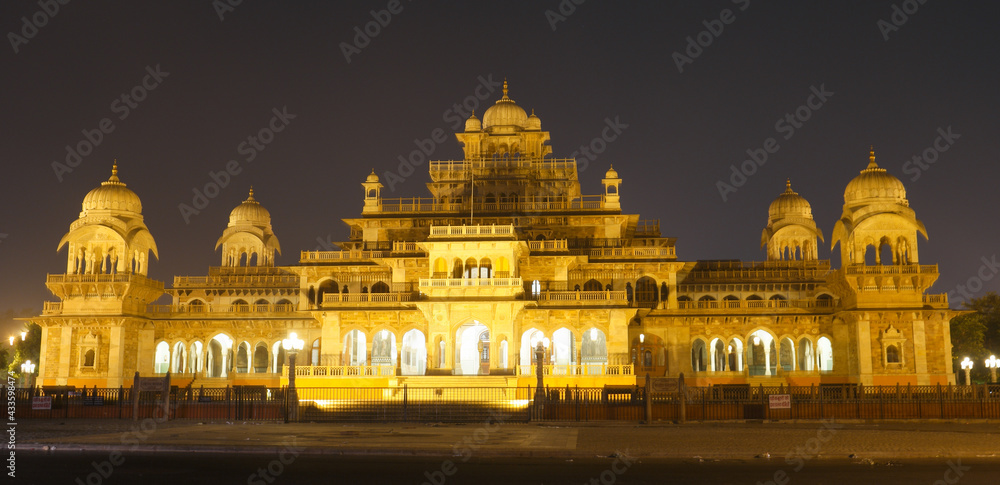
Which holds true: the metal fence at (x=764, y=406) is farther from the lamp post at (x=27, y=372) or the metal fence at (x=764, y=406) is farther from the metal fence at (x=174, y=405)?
the lamp post at (x=27, y=372)

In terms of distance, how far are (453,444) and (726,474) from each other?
775 centimetres

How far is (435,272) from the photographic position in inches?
2119

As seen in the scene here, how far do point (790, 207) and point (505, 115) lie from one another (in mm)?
24220

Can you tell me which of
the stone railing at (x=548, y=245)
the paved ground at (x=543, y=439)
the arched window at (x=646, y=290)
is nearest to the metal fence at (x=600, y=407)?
the paved ground at (x=543, y=439)

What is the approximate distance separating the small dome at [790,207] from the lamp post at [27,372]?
5454cm

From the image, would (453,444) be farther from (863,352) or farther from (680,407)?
(863,352)

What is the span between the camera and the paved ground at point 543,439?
23.5 m

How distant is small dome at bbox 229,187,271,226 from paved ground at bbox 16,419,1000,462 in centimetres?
4459

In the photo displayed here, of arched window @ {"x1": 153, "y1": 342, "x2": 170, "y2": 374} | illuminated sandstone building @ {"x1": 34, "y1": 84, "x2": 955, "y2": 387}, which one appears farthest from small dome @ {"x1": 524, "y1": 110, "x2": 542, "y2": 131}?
arched window @ {"x1": 153, "y1": 342, "x2": 170, "y2": 374}

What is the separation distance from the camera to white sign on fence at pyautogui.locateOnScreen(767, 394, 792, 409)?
3547 cm

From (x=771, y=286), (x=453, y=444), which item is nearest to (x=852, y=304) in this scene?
(x=771, y=286)

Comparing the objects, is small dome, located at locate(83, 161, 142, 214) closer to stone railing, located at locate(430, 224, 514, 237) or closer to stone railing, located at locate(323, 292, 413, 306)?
stone railing, located at locate(323, 292, 413, 306)

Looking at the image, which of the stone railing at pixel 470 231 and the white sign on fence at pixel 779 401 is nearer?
the white sign on fence at pixel 779 401

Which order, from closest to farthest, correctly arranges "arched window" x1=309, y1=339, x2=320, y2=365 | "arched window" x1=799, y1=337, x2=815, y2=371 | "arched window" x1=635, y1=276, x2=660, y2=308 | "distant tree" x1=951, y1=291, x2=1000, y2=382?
"arched window" x1=635, y1=276, x2=660, y2=308
"arched window" x1=799, y1=337, x2=815, y2=371
"arched window" x1=309, y1=339, x2=320, y2=365
"distant tree" x1=951, y1=291, x2=1000, y2=382
